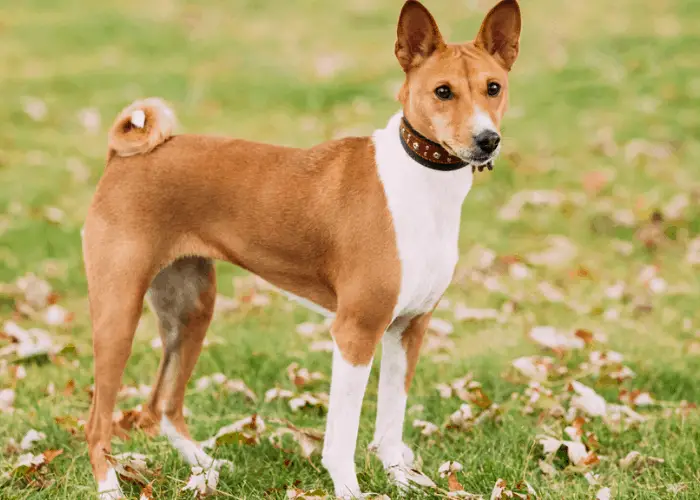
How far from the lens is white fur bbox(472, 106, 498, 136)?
3256 mm

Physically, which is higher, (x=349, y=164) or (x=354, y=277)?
(x=349, y=164)

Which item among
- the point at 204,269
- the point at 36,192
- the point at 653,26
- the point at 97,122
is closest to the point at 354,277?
the point at 204,269

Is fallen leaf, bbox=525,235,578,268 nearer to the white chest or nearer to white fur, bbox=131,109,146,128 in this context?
the white chest

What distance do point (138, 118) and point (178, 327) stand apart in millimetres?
912

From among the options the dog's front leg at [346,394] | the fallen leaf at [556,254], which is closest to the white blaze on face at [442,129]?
the dog's front leg at [346,394]

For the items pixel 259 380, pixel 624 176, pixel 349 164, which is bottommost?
pixel 259 380

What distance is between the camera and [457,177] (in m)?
Answer: 3.54

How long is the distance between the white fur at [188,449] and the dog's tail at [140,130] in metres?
1.15

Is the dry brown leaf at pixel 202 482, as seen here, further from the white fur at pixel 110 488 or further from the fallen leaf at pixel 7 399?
the fallen leaf at pixel 7 399

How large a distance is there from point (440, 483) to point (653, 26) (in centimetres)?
887

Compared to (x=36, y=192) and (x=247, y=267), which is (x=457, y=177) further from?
(x=36, y=192)

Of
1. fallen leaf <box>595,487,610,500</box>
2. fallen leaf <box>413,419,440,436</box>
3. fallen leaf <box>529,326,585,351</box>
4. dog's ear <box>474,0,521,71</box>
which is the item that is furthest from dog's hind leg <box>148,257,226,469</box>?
fallen leaf <box>529,326,585,351</box>

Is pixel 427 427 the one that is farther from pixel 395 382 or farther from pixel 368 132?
pixel 368 132

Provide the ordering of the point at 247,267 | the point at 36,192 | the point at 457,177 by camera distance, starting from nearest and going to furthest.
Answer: the point at 457,177 → the point at 247,267 → the point at 36,192
